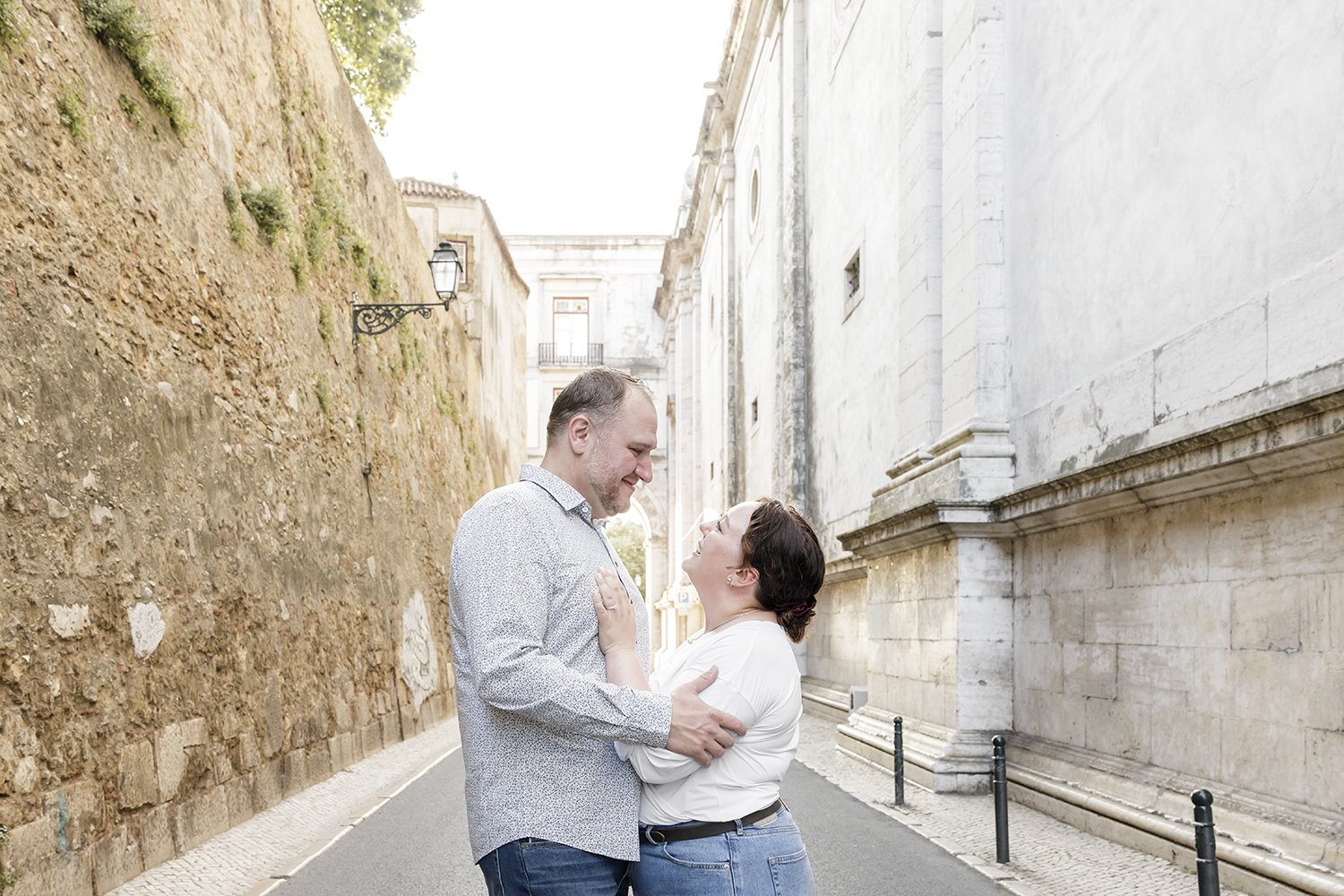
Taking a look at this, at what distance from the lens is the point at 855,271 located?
17.6 meters

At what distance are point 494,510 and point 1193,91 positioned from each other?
6.36 metres

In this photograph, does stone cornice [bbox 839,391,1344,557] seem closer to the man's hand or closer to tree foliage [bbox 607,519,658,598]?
the man's hand

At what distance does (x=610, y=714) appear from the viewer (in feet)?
7.48

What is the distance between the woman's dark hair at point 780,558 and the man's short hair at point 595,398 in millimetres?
349

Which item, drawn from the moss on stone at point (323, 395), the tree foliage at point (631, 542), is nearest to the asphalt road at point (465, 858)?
the moss on stone at point (323, 395)

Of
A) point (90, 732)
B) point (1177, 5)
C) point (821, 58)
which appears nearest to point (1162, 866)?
point (1177, 5)

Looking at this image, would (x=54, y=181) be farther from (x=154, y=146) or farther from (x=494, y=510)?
(x=494, y=510)

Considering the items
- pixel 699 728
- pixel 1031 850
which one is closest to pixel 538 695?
pixel 699 728

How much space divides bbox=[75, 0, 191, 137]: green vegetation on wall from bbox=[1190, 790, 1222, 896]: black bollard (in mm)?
6681

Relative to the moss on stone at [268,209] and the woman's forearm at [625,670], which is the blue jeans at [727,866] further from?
the moss on stone at [268,209]

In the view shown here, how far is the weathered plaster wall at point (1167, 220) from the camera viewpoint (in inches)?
241

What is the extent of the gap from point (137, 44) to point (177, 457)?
243cm

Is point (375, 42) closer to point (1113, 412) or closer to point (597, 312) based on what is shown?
point (1113, 412)

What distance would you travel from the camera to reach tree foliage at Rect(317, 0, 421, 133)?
22391 millimetres
